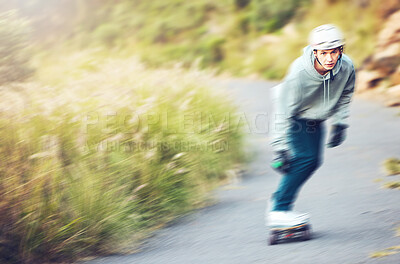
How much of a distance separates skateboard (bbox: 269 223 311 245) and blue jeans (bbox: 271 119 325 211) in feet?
0.53

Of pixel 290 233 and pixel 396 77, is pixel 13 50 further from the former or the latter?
pixel 396 77

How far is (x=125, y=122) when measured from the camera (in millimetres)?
6195

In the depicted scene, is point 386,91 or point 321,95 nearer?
point 321,95

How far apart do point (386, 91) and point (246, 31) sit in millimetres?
11390

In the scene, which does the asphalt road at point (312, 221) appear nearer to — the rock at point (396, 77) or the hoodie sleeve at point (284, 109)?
the hoodie sleeve at point (284, 109)

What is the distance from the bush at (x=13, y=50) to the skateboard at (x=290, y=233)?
16.6 ft

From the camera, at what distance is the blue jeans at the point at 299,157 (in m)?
4.54

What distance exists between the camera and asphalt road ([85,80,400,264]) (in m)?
4.38

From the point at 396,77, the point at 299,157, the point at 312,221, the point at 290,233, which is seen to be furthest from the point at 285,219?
the point at 396,77

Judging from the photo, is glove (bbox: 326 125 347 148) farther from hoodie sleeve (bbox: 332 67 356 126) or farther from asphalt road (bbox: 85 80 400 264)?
asphalt road (bbox: 85 80 400 264)

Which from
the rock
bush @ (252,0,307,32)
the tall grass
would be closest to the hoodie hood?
the tall grass

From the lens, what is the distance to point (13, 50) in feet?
28.4

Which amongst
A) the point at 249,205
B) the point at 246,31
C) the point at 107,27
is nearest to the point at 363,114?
the point at 249,205

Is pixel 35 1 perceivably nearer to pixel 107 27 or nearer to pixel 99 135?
pixel 107 27
